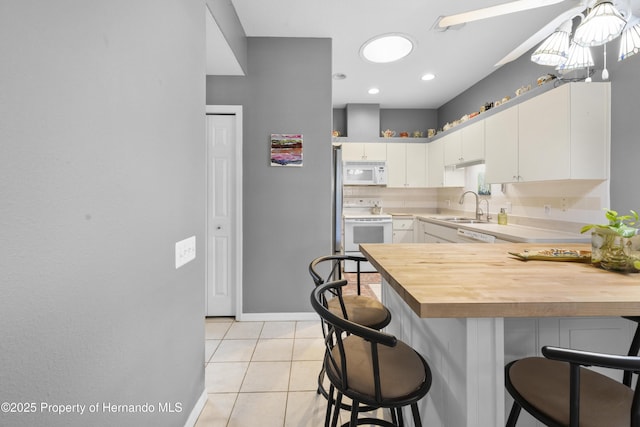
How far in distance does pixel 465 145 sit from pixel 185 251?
12.0 ft

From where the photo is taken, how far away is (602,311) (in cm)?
80

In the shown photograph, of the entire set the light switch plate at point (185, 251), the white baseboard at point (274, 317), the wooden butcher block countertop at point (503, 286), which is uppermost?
the light switch plate at point (185, 251)

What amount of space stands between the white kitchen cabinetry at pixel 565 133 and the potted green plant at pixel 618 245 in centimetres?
141

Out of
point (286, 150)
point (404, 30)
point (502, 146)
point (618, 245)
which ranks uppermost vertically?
point (404, 30)

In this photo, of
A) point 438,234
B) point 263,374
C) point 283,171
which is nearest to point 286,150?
point 283,171

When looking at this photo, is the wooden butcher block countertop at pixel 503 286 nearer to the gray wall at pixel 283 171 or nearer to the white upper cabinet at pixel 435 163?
the gray wall at pixel 283 171

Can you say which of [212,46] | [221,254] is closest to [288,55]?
[212,46]

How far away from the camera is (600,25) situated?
1184 millimetres

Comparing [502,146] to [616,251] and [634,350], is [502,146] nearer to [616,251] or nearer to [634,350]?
[616,251]

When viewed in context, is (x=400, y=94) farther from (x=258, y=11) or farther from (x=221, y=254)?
(x=221, y=254)

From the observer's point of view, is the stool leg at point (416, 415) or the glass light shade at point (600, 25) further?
the glass light shade at point (600, 25)

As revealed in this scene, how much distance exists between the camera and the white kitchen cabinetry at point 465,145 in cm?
346

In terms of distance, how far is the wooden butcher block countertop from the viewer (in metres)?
0.80

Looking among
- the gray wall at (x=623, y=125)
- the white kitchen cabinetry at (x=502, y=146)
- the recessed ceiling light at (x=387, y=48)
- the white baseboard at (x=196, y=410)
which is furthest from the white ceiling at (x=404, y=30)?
the white baseboard at (x=196, y=410)
